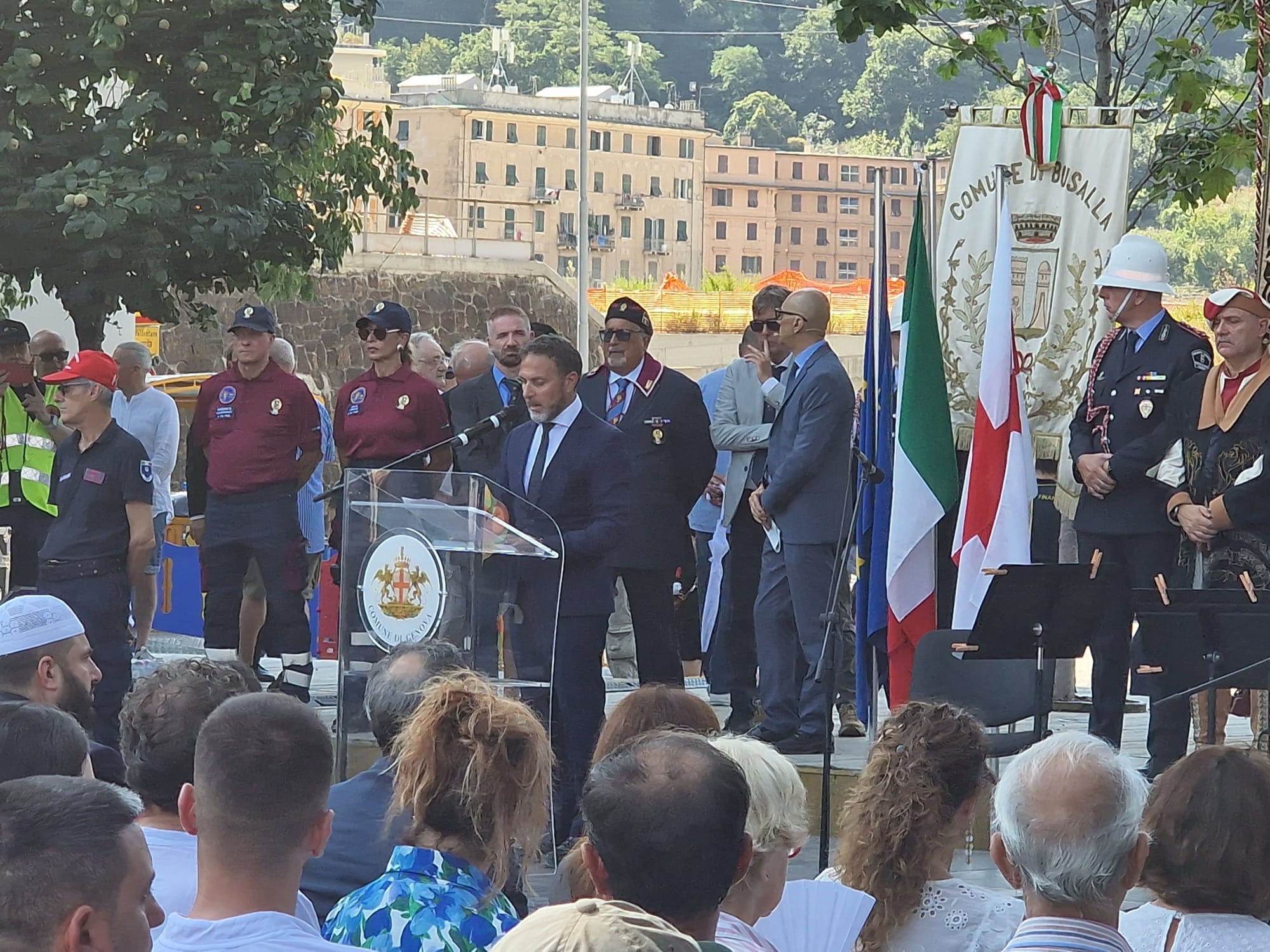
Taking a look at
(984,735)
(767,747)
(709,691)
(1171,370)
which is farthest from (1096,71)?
(767,747)

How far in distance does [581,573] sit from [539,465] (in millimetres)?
462

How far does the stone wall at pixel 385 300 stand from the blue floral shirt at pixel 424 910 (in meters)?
40.3

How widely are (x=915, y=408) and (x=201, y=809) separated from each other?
5.11 meters

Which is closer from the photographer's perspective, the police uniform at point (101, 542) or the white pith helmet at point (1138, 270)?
the white pith helmet at point (1138, 270)

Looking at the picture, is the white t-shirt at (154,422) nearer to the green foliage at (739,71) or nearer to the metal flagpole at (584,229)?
the metal flagpole at (584,229)

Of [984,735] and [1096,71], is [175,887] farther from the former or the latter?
[1096,71]

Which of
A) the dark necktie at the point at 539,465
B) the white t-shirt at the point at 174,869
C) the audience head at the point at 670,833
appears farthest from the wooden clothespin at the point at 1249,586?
the audience head at the point at 670,833

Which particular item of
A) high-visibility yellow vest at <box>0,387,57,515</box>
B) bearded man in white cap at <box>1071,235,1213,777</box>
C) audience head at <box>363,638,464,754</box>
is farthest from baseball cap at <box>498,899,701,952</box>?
high-visibility yellow vest at <box>0,387,57,515</box>

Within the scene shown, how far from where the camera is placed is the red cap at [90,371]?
8297mm

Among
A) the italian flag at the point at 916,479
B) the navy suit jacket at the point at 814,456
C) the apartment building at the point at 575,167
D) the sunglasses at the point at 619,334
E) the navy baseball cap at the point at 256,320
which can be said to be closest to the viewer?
the italian flag at the point at 916,479

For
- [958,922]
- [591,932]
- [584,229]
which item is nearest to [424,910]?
[958,922]

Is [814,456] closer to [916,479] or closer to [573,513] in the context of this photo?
[916,479]

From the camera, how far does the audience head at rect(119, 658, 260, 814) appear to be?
3988mm

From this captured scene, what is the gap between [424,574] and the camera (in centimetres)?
655
